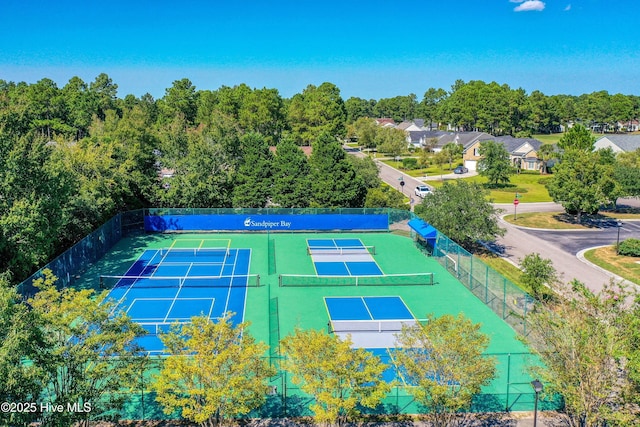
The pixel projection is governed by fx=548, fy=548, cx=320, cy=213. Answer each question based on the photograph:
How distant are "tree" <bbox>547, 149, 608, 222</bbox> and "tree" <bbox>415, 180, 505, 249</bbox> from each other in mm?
12064

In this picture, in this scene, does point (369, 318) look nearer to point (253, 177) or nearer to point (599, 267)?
point (599, 267)

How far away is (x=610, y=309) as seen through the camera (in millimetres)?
15758

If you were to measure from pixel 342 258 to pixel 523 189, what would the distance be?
3482 cm

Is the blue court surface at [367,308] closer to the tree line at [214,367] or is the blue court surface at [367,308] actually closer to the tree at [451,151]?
the tree line at [214,367]

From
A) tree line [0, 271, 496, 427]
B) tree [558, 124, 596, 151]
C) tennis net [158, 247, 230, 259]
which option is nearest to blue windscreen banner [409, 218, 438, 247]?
tennis net [158, 247, 230, 259]

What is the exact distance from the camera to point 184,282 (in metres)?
31.4

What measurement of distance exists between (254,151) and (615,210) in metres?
34.4

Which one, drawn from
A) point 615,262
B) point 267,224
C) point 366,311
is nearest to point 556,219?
point 615,262

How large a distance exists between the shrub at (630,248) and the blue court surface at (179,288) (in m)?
25.1

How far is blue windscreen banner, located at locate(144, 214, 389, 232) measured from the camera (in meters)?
42.8

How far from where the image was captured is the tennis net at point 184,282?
30844mm

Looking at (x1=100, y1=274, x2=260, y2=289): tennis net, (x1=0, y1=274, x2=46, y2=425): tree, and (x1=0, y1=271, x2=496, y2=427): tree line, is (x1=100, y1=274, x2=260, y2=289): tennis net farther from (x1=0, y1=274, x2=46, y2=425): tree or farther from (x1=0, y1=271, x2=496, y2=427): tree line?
(x1=0, y1=274, x2=46, y2=425): tree

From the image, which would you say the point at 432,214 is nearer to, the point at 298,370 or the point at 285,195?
the point at 285,195

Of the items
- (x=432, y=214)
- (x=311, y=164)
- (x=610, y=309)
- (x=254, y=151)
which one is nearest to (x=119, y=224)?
(x=254, y=151)
